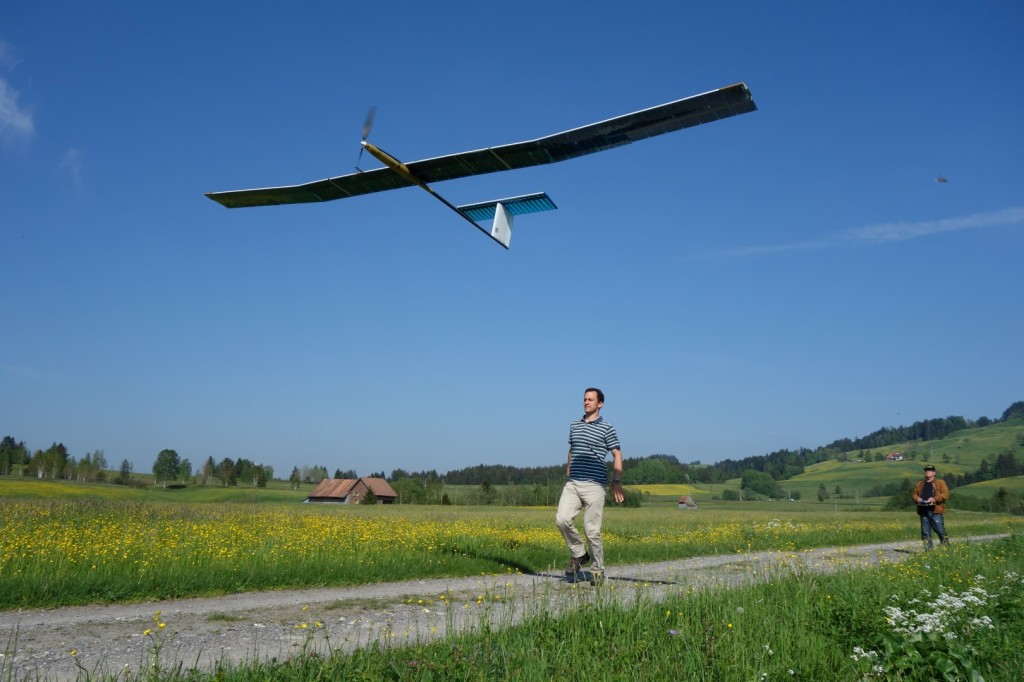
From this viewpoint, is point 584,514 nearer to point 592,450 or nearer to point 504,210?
point 592,450

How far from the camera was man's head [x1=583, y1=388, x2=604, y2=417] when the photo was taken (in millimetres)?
9336

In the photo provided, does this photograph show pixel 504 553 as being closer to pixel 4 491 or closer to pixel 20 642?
pixel 20 642

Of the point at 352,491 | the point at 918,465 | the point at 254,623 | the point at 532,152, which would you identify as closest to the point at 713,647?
the point at 254,623

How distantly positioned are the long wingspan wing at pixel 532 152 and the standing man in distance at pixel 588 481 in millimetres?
3466

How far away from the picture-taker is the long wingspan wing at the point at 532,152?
21.5 feet

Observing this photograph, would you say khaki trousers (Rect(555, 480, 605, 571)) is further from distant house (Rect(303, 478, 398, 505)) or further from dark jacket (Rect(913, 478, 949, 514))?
distant house (Rect(303, 478, 398, 505))

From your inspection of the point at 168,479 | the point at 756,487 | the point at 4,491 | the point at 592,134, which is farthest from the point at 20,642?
the point at 168,479

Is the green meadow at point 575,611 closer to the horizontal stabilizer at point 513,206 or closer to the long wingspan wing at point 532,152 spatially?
the long wingspan wing at point 532,152

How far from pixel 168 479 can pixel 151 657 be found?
517 ft

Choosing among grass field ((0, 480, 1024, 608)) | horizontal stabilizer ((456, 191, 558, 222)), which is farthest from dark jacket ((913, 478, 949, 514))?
horizontal stabilizer ((456, 191, 558, 222))

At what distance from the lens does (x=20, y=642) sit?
524 centimetres

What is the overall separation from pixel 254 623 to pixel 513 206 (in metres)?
7.14

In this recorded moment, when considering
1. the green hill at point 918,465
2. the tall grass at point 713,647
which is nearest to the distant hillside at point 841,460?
the green hill at point 918,465

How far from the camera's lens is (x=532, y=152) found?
8.31m
